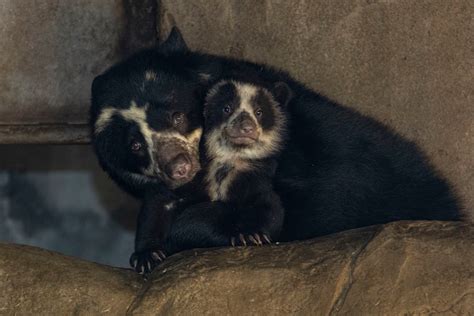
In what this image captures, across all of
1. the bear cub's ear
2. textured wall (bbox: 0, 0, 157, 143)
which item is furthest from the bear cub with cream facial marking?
textured wall (bbox: 0, 0, 157, 143)

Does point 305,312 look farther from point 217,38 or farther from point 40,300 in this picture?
point 217,38

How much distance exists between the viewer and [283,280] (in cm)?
570

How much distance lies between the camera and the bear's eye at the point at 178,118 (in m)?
6.90

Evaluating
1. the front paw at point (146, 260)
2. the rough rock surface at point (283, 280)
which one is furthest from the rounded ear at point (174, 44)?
the rough rock surface at point (283, 280)

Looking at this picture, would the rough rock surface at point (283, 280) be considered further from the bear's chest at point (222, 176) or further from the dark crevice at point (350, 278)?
the bear's chest at point (222, 176)

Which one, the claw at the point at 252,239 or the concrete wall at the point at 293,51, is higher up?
the concrete wall at the point at 293,51

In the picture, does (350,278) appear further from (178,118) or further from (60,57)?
(60,57)

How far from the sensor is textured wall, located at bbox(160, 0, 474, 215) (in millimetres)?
7523

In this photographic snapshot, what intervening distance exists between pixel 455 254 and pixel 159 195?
219 cm

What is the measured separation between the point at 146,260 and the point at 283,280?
1.26 metres

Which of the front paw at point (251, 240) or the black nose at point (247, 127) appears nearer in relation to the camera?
the front paw at point (251, 240)

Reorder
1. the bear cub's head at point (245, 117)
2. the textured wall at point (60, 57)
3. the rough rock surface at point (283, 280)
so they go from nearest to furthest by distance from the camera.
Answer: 1. the rough rock surface at point (283, 280)
2. the bear cub's head at point (245, 117)
3. the textured wall at point (60, 57)

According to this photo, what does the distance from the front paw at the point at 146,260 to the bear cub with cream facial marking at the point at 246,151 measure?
0.44 metres

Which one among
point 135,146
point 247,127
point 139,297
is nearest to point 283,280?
point 139,297
